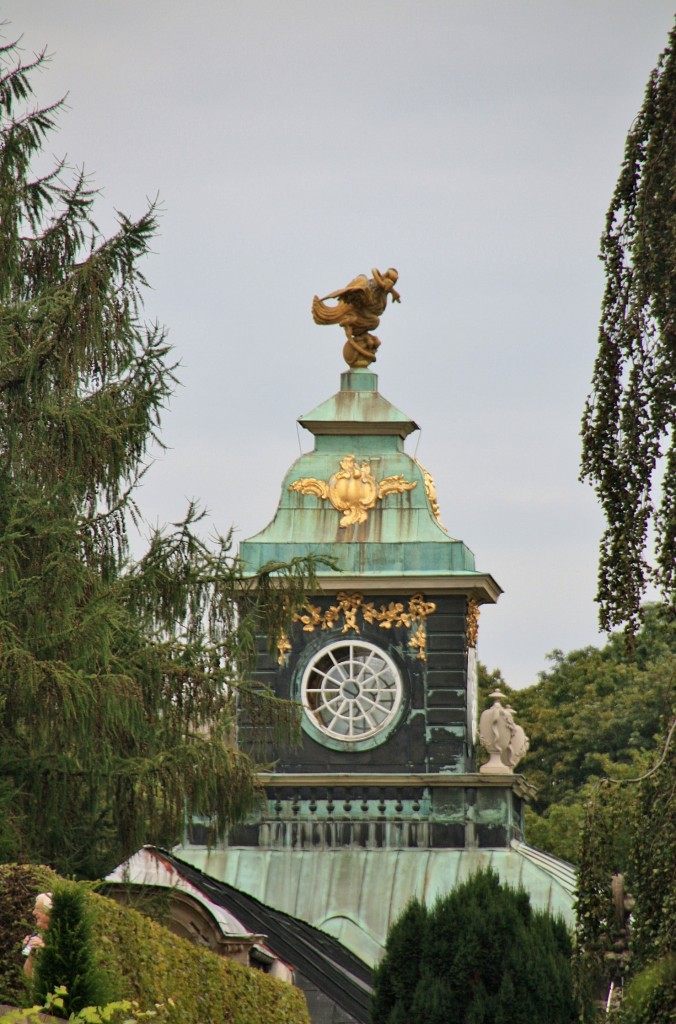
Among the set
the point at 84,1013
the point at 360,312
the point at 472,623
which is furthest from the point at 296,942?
the point at 84,1013

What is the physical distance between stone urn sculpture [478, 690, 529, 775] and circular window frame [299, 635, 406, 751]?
1068mm

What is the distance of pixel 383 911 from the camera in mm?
26766

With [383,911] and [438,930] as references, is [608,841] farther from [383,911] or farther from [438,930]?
[383,911]

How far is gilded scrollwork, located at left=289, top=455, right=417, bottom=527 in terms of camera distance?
2798cm

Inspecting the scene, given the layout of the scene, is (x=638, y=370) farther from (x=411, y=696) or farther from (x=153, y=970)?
(x=411, y=696)

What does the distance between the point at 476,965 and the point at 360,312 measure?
9.86 metres

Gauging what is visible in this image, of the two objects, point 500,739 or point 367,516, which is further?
point 367,516

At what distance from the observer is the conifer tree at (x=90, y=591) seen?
17.2 metres

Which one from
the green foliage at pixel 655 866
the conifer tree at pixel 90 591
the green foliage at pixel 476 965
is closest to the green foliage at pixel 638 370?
the green foliage at pixel 655 866

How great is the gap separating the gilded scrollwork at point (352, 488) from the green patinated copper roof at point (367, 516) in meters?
0.03

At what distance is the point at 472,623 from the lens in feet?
92.1

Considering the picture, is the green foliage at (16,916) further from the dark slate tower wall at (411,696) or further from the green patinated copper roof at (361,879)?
the dark slate tower wall at (411,696)

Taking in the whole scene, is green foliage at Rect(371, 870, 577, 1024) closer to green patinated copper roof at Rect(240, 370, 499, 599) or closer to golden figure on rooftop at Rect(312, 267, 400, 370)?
green patinated copper roof at Rect(240, 370, 499, 599)

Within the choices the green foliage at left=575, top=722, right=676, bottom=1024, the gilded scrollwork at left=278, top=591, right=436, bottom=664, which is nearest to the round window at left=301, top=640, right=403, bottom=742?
the gilded scrollwork at left=278, top=591, right=436, bottom=664
